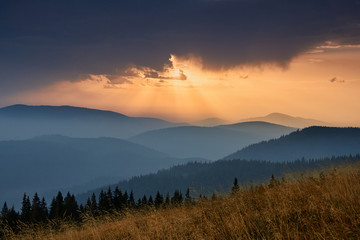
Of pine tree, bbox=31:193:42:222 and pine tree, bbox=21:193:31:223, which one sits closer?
pine tree, bbox=31:193:42:222

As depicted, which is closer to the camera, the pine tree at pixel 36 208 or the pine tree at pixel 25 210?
the pine tree at pixel 36 208

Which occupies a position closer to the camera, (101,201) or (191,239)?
(191,239)

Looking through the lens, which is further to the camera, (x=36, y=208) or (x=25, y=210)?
(x=25, y=210)

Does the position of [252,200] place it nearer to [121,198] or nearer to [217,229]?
[217,229]

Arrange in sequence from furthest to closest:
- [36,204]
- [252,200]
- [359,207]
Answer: [36,204]
[252,200]
[359,207]

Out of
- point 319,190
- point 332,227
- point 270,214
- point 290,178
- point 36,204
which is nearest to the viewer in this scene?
point 332,227

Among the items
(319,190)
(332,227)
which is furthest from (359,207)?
(319,190)

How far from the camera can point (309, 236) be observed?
5.01 m

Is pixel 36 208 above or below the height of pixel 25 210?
above

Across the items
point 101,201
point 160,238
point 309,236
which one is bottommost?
point 101,201

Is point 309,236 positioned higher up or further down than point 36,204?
higher up

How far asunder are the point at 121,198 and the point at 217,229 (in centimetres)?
5362

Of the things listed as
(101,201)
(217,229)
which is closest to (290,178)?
(217,229)

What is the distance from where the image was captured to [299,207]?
6512 mm
